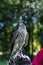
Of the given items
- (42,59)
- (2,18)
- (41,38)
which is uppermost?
(2,18)

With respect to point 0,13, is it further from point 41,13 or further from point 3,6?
point 41,13

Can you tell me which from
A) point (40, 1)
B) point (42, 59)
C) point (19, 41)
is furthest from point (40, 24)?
point (19, 41)

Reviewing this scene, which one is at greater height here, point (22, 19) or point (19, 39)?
point (22, 19)

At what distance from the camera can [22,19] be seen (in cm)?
1055

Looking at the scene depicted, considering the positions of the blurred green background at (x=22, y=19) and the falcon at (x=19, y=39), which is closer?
the falcon at (x=19, y=39)

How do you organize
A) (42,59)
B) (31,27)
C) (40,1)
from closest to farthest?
(42,59) → (40,1) → (31,27)

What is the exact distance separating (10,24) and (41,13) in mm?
1288

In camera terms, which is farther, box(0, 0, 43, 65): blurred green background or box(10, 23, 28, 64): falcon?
box(0, 0, 43, 65): blurred green background

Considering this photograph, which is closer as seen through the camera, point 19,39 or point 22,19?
point 19,39

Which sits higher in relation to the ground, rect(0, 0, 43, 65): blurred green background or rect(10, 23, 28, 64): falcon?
rect(0, 0, 43, 65): blurred green background

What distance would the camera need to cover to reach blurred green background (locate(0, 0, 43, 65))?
1061 cm

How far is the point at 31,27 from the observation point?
1125cm

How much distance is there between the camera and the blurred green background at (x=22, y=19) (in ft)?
34.8

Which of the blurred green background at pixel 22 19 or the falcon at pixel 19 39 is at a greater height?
the blurred green background at pixel 22 19
